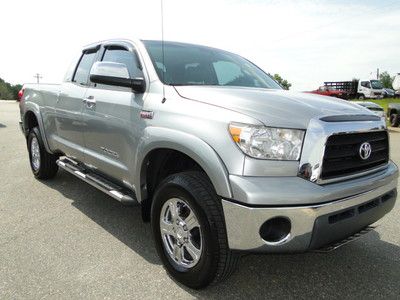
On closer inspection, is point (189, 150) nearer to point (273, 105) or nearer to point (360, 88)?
point (273, 105)

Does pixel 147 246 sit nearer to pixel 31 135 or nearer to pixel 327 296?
pixel 327 296

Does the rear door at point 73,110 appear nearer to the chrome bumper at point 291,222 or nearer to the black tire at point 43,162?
the black tire at point 43,162

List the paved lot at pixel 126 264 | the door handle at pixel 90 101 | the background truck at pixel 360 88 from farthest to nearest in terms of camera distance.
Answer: the background truck at pixel 360 88 → the door handle at pixel 90 101 → the paved lot at pixel 126 264

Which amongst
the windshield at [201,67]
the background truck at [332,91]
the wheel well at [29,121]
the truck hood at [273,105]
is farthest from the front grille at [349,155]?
the background truck at [332,91]

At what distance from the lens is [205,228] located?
2689 mm

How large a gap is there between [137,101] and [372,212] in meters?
2.02

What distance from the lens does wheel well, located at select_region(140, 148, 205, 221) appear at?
3240mm

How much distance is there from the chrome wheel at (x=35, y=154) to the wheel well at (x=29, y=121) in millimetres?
264

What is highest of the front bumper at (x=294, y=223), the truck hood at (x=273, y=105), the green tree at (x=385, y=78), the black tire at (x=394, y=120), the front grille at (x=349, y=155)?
the truck hood at (x=273, y=105)

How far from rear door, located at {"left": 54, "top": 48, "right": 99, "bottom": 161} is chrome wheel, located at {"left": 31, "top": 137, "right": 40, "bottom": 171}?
3.33 ft

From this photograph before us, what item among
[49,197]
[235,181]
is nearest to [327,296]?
[235,181]

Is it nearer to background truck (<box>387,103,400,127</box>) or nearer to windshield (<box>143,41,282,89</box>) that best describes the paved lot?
windshield (<box>143,41,282,89</box>)

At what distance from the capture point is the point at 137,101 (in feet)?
11.3

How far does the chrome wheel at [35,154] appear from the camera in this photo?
6.03 metres
